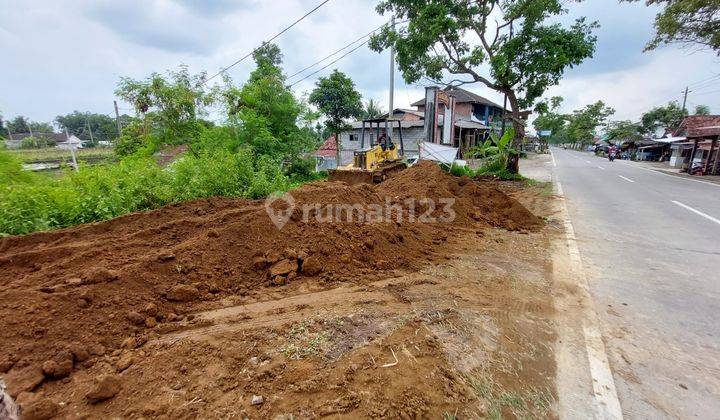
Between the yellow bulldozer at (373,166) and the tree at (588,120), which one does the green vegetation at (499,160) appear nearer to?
the yellow bulldozer at (373,166)

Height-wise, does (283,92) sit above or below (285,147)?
above

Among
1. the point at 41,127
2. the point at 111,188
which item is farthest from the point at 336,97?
the point at 41,127

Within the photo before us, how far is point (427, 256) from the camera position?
469 cm

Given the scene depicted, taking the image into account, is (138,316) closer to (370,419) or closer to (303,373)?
(303,373)

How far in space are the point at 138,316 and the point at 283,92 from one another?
1094 cm

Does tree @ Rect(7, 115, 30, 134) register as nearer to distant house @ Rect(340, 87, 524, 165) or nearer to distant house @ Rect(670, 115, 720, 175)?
distant house @ Rect(340, 87, 524, 165)

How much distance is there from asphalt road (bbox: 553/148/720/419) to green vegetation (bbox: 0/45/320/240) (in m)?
7.82

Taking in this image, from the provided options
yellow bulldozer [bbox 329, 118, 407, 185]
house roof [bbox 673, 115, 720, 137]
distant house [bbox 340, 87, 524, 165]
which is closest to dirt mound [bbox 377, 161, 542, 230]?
yellow bulldozer [bbox 329, 118, 407, 185]

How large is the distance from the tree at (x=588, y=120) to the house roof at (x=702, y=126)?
3674cm

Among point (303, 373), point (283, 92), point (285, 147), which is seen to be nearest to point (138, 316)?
point (303, 373)

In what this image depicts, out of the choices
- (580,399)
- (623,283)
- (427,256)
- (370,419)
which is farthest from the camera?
(427,256)

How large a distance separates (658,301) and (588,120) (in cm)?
7225

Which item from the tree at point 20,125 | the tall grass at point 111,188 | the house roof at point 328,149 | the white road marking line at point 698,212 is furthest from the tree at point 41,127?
the white road marking line at point 698,212

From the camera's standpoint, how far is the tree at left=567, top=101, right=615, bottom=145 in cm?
5638
